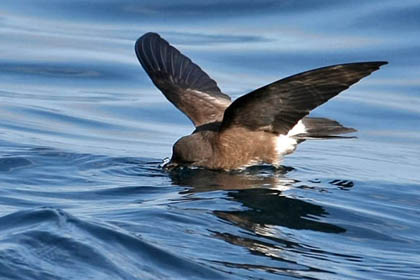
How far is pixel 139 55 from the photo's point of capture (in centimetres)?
984

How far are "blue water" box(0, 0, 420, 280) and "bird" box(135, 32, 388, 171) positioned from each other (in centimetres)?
15

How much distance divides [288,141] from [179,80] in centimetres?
156

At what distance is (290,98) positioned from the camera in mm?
8008

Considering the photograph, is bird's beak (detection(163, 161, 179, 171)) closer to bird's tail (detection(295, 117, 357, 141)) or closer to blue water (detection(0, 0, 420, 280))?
blue water (detection(0, 0, 420, 280))

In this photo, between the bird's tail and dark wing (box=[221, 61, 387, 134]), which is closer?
dark wing (box=[221, 61, 387, 134])

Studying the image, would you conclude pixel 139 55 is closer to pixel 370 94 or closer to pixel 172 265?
pixel 370 94

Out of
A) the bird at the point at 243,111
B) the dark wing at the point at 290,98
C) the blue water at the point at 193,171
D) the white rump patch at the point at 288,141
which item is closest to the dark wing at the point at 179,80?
the bird at the point at 243,111

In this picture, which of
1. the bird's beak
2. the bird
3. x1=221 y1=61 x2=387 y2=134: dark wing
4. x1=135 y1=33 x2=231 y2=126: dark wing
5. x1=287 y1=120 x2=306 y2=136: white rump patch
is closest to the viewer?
x1=221 y1=61 x2=387 y2=134: dark wing

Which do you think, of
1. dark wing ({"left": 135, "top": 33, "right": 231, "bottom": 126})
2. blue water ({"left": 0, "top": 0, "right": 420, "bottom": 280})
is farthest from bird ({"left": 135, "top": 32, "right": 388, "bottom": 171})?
blue water ({"left": 0, "top": 0, "right": 420, "bottom": 280})

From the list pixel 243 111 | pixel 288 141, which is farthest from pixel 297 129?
pixel 243 111

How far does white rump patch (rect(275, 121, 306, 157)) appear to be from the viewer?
343 inches

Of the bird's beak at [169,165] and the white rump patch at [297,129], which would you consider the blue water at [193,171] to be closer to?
the bird's beak at [169,165]

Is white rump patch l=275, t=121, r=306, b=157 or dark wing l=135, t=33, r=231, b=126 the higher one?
dark wing l=135, t=33, r=231, b=126

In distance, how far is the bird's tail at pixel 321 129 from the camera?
8633 millimetres
